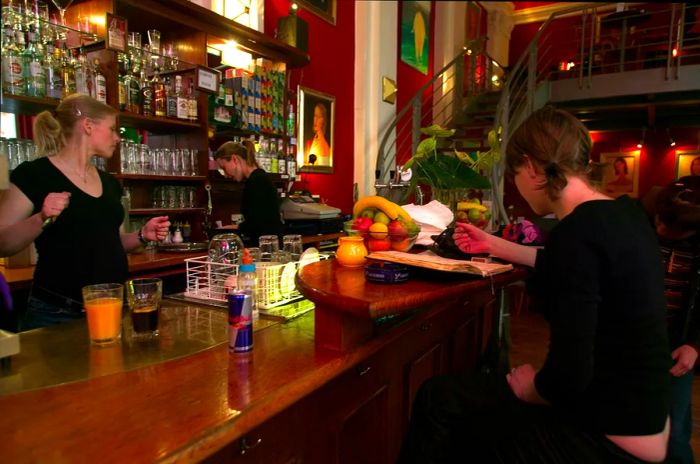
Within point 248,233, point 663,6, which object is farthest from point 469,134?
point 248,233

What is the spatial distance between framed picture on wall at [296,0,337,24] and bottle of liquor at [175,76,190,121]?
2092 millimetres

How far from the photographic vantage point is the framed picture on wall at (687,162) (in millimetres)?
7879

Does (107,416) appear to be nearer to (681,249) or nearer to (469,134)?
(681,249)

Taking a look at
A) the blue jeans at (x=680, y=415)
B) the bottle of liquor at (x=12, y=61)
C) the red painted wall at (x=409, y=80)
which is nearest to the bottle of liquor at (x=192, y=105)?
the bottle of liquor at (x=12, y=61)

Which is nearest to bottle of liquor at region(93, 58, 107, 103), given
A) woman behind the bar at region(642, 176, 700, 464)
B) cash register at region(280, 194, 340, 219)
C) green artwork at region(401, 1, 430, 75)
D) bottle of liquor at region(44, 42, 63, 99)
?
bottle of liquor at region(44, 42, 63, 99)

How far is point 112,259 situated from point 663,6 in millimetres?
9307

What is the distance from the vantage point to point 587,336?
1035 mm

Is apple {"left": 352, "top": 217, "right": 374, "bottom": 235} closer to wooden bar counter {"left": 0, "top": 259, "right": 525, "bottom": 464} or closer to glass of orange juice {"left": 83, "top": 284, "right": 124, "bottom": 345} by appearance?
wooden bar counter {"left": 0, "top": 259, "right": 525, "bottom": 464}

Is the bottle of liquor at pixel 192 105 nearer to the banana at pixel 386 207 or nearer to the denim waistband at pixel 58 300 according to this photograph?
the denim waistband at pixel 58 300

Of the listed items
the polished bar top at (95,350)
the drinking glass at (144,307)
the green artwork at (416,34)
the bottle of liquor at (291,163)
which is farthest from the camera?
the green artwork at (416,34)

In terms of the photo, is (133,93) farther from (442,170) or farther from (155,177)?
(442,170)

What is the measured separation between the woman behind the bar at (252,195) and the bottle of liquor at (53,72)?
112cm

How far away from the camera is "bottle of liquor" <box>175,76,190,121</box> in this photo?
336 centimetres

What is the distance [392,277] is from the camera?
4.19 feet
